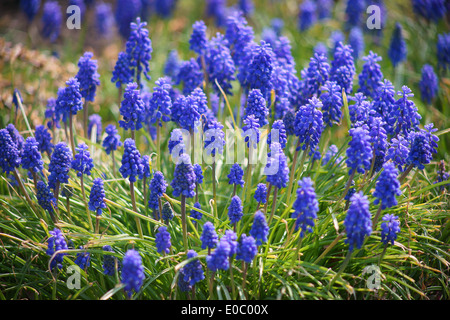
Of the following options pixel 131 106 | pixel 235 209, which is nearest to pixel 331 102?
pixel 235 209

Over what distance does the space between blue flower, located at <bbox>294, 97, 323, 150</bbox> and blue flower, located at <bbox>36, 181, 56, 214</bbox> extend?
2.54 metres

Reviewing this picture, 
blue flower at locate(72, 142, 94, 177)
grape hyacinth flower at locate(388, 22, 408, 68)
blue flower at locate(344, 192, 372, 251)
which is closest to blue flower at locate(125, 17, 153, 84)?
blue flower at locate(72, 142, 94, 177)

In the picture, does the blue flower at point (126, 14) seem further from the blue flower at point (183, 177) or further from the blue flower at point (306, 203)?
the blue flower at point (306, 203)

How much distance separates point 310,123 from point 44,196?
2717mm


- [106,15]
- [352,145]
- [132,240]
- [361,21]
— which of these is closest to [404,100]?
[352,145]

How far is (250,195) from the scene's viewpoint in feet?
15.2

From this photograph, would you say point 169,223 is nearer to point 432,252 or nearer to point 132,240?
point 132,240

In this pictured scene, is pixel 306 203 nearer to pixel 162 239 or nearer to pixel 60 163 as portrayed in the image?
pixel 162 239

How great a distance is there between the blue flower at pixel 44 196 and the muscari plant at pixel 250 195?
0.01 meters

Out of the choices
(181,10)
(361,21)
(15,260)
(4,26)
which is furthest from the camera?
(181,10)

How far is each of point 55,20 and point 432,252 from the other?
8133 mm

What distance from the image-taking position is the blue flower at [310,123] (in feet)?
13.3

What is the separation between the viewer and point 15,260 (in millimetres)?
4562

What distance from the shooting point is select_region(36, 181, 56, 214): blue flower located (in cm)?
421
